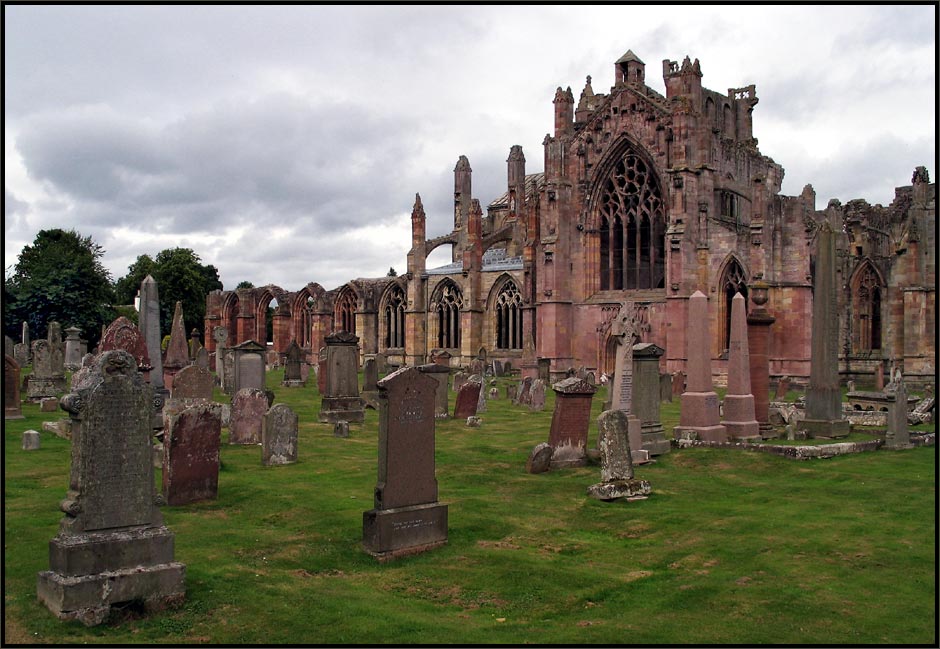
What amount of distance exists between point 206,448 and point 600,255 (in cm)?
2808

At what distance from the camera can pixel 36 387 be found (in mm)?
23250

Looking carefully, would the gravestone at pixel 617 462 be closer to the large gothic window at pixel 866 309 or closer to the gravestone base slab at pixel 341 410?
the gravestone base slab at pixel 341 410

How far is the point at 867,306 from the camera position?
37.6 m

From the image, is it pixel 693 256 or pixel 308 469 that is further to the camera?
pixel 693 256

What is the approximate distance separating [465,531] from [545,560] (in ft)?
4.46

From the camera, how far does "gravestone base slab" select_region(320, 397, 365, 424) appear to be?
19828mm

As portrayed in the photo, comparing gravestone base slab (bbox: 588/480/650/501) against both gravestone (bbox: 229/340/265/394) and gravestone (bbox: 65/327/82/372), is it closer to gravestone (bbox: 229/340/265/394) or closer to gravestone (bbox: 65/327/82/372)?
gravestone (bbox: 229/340/265/394)

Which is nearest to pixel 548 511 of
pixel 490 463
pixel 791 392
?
pixel 490 463

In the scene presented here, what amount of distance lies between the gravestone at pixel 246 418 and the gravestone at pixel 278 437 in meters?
2.26

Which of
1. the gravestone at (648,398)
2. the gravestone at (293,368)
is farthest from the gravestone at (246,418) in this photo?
the gravestone at (293,368)

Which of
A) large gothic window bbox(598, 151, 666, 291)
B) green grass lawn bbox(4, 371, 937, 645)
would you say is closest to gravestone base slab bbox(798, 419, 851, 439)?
green grass lawn bbox(4, 371, 937, 645)

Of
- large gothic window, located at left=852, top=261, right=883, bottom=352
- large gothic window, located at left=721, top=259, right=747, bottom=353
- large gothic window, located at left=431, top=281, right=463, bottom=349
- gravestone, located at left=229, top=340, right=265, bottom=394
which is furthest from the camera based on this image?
large gothic window, located at left=431, top=281, right=463, bottom=349

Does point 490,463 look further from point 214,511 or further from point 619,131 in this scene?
point 619,131

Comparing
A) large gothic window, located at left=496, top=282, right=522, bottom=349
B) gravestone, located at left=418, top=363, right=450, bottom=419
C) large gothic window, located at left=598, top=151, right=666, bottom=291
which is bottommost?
gravestone, located at left=418, top=363, right=450, bottom=419
